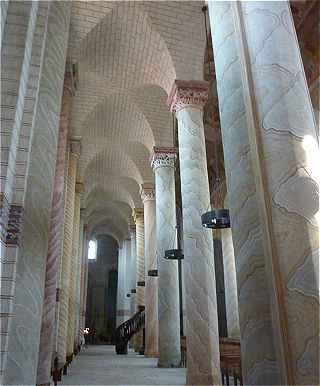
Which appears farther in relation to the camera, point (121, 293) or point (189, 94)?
point (121, 293)

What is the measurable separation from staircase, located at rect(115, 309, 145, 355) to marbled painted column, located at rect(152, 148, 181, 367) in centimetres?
581

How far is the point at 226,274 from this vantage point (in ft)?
44.0

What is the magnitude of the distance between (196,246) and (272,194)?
4300 mm

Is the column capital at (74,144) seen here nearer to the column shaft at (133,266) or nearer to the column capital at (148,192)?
the column capital at (148,192)

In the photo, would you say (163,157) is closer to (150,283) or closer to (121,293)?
(150,283)

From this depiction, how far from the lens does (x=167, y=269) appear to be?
9.62 meters

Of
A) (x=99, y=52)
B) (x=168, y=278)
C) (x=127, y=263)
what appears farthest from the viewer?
(x=127, y=263)

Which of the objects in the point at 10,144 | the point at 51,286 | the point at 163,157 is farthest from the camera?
the point at 163,157

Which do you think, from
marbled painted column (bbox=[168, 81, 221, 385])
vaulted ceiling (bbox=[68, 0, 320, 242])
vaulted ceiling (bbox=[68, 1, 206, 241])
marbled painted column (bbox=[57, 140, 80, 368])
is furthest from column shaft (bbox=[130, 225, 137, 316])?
marbled painted column (bbox=[168, 81, 221, 385])

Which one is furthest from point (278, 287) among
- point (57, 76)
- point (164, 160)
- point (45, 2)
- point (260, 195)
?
point (164, 160)

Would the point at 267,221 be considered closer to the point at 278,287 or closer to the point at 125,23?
the point at 278,287

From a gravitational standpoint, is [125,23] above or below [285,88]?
above

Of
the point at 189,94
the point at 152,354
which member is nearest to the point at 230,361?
the point at 189,94

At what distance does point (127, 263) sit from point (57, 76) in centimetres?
1857
